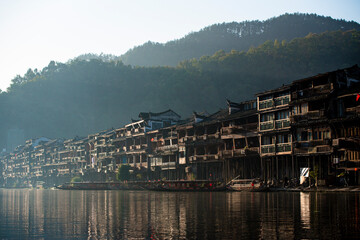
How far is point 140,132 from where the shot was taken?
302 feet

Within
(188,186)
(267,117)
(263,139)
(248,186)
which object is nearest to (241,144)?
(263,139)

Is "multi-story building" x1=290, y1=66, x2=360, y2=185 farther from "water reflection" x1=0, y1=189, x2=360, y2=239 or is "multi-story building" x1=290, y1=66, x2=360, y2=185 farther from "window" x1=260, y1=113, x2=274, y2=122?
"water reflection" x1=0, y1=189, x2=360, y2=239

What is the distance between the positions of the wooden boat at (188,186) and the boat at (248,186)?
1.39 meters

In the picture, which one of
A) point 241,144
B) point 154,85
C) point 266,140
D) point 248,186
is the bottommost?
point 248,186

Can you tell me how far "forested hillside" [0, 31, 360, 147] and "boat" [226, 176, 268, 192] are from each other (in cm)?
9220

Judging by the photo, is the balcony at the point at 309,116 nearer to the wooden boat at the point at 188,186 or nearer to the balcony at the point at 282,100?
the balcony at the point at 282,100

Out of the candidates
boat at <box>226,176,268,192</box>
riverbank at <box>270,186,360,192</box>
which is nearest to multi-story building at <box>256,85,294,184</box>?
boat at <box>226,176,268,192</box>

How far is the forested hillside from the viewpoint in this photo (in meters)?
147

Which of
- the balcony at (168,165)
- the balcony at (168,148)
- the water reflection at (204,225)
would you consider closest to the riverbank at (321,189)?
the water reflection at (204,225)

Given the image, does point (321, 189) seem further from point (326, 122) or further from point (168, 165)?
point (168, 165)

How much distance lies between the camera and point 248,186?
51.6 meters

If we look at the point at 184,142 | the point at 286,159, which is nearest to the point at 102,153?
the point at 184,142

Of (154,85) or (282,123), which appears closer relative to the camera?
(282,123)

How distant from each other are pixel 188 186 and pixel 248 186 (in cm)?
1203
